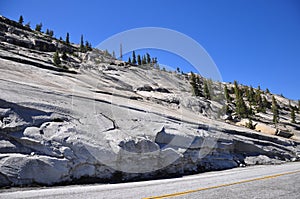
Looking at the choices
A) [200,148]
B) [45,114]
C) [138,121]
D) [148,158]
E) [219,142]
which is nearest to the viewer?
[45,114]

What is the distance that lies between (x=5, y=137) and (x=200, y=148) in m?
12.8

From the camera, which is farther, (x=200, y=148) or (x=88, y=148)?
(x=200, y=148)

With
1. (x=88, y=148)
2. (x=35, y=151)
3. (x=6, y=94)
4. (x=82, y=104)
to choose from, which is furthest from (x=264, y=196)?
(x=6, y=94)

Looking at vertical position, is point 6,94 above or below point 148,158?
above

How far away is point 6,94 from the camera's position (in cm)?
1084

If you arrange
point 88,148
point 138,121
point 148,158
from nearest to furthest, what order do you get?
1. point 88,148
2. point 148,158
3. point 138,121

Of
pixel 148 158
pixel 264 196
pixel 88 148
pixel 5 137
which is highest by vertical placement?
pixel 5 137

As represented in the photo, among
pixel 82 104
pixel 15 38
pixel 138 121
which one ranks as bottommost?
pixel 138 121

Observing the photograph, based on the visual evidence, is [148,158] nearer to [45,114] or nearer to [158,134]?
[158,134]

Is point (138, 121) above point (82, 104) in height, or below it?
below

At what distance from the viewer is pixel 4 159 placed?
8.02 metres

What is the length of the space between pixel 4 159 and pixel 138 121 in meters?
8.41

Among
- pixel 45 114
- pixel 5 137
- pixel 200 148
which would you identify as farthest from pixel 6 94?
pixel 200 148

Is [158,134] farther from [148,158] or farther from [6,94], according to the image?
[6,94]
